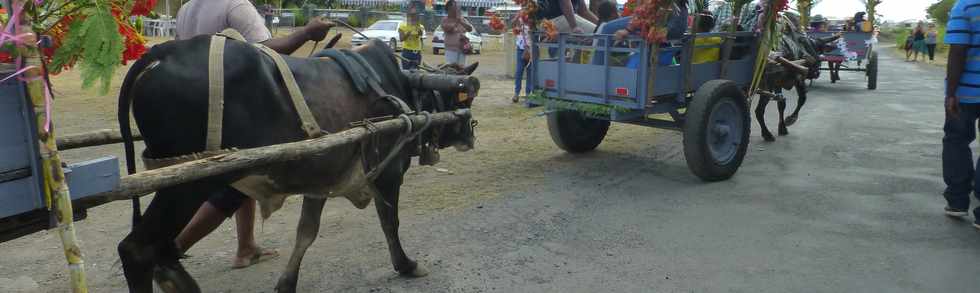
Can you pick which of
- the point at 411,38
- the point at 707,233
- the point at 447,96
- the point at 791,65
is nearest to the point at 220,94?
the point at 447,96

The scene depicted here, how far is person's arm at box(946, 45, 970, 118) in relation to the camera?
5.10 m

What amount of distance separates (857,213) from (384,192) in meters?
3.66

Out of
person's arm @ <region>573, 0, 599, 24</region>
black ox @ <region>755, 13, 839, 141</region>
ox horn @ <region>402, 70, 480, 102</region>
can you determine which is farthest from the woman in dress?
ox horn @ <region>402, 70, 480, 102</region>

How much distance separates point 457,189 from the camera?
627cm

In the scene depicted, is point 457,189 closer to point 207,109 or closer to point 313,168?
point 313,168

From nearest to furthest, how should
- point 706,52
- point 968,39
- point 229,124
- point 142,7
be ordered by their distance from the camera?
point 142,7
point 229,124
point 968,39
point 706,52

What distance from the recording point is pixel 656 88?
20.5 feet

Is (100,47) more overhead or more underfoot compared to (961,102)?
more overhead

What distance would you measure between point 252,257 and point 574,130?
3.87 metres

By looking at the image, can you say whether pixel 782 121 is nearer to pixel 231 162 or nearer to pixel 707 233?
pixel 707 233

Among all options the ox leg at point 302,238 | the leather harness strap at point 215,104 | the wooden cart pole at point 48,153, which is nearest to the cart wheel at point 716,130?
the ox leg at point 302,238

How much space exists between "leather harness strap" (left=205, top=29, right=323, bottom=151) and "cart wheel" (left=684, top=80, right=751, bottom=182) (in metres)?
3.68

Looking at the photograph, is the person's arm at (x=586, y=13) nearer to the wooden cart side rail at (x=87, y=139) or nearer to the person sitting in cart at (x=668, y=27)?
the person sitting in cart at (x=668, y=27)

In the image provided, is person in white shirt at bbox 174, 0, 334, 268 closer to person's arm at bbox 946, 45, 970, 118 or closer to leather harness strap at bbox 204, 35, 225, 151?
leather harness strap at bbox 204, 35, 225, 151
